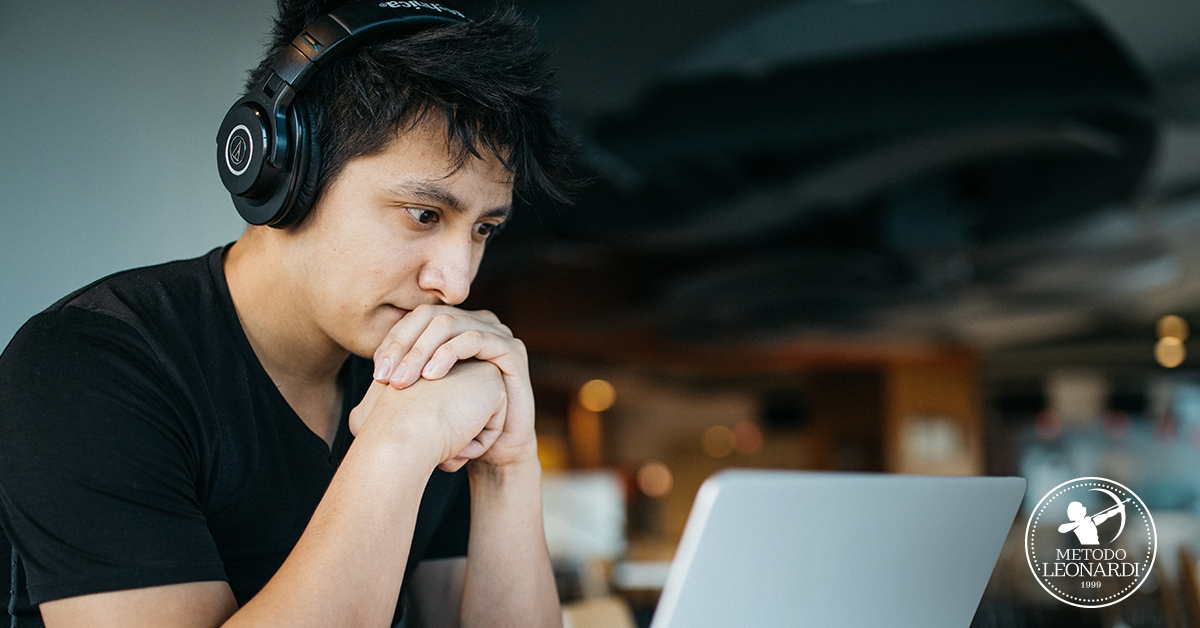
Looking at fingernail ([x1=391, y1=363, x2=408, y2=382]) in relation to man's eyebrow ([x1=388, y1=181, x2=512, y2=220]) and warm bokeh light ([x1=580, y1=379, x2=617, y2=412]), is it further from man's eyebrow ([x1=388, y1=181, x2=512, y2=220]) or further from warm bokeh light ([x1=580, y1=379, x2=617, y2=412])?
warm bokeh light ([x1=580, y1=379, x2=617, y2=412])

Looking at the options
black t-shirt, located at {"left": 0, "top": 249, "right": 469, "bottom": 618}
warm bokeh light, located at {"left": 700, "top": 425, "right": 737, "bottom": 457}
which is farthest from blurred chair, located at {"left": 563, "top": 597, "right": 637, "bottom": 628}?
warm bokeh light, located at {"left": 700, "top": 425, "right": 737, "bottom": 457}

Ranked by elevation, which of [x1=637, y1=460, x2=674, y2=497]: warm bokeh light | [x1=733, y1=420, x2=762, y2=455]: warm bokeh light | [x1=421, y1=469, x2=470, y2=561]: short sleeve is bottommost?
[x1=637, y1=460, x2=674, y2=497]: warm bokeh light

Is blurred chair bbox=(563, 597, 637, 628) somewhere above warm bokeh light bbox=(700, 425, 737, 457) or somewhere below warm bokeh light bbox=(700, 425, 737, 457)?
above

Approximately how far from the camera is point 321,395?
1112 millimetres

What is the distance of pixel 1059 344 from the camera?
13.0m

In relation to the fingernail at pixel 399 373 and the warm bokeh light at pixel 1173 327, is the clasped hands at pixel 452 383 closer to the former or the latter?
the fingernail at pixel 399 373

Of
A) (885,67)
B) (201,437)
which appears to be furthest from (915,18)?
(201,437)

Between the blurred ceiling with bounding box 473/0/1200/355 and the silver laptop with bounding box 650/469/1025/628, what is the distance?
74 centimetres

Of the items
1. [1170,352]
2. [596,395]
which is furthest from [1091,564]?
[1170,352]

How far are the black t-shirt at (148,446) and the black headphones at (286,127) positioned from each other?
0.13 m

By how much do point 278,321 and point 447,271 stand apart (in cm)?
22

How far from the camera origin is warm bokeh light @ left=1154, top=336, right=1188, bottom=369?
1141 cm

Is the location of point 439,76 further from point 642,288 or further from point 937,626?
point 642,288

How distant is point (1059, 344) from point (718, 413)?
223 inches
